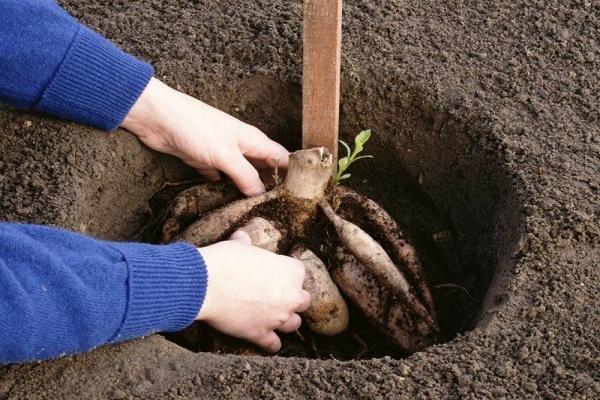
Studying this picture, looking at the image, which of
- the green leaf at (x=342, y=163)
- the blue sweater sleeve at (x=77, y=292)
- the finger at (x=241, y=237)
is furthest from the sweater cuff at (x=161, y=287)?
the green leaf at (x=342, y=163)

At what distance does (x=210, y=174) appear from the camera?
210 cm

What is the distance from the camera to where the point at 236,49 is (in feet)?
7.09

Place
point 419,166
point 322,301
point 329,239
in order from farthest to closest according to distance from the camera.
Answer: point 419,166, point 329,239, point 322,301

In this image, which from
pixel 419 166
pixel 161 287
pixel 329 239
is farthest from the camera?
pixel 419 166

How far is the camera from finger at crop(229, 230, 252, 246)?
6.25 ft

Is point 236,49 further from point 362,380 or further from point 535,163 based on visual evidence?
point 362,380

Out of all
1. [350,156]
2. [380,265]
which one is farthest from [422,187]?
[380,265]

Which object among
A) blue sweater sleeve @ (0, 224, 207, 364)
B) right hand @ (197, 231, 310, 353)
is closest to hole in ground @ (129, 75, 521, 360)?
right hand @ (197, 231, 310, 353)

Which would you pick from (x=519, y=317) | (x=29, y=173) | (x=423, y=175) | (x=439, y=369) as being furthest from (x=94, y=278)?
(x=423, y=175)

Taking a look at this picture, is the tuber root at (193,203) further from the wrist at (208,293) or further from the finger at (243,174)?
the wrist at (208,293)

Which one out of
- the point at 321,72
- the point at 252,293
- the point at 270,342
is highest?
the point at 321,72

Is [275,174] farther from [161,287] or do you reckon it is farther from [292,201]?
[161,287]

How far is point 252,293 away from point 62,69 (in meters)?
0.58

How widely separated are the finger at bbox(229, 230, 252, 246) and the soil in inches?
10.9
